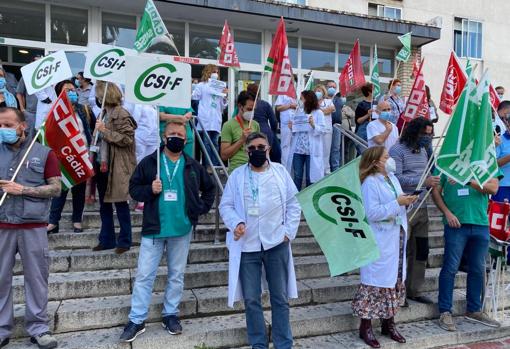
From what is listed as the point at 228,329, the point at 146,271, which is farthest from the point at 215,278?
the point at 146,271

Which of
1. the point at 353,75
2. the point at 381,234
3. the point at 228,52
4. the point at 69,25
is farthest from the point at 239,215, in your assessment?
the point at 69,25

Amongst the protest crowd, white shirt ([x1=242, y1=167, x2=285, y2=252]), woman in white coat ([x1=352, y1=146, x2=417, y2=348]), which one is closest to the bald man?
the protest crowd

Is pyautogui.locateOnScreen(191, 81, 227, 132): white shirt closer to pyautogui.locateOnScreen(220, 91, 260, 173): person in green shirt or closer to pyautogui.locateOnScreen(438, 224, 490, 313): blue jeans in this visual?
pyautogui.locateOnScreen(220, 91, 260, 173): person in green shirt

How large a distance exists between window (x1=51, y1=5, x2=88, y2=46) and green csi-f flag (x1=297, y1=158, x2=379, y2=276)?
8992 mm

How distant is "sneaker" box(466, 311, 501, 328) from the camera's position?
4789mm

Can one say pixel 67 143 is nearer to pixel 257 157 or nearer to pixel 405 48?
pixel 257 157

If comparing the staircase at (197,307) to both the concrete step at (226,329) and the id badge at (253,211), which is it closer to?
the concrete step at (226,329)

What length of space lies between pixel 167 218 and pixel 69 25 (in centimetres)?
851

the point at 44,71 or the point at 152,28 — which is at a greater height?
the point at 152,28

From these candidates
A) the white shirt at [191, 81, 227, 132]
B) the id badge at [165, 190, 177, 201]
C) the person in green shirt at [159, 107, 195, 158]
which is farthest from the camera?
the white shirt at [191, 81, 227, 132]

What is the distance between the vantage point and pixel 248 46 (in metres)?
12.0

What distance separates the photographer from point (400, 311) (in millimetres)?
4820

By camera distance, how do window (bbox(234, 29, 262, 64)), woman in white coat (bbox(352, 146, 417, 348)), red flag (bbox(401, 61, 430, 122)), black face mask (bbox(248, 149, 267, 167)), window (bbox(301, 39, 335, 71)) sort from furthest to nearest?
window (bbox(301, 39, 335, 71)) < window (bbox(234, 29, 262, 64)) < red flag (bbox(401, 61, 430, 122)) < woman in white coat (bbox(352, 146, 417, 348)) < black face mask (bbox(248, 149, 267, 167))

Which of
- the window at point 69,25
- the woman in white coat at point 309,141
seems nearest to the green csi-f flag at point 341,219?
the woman in white coat at point 309,141
